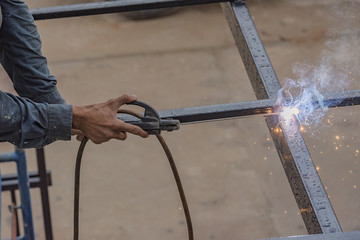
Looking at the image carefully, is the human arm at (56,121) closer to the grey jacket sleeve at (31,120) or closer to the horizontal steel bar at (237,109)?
the grey jacket sleeve at (31,120)

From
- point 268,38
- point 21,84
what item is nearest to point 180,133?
point 268,38

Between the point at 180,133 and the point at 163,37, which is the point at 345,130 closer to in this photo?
the point at 180,133

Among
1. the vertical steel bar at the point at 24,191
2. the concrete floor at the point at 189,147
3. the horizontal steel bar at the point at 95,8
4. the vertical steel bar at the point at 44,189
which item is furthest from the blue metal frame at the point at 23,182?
the concrete floor at the point at 189,147

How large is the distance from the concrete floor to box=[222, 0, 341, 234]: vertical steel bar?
459 mm

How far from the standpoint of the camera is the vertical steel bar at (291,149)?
171cm

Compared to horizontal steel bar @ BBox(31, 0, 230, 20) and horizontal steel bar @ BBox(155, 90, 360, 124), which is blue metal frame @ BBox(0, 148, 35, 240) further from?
horizontal steel bar @ BBox(155, 90, 360, 124)

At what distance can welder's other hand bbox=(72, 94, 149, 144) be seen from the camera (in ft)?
5.29

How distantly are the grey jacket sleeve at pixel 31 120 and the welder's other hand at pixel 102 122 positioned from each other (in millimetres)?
30

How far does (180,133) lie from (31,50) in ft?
7.97

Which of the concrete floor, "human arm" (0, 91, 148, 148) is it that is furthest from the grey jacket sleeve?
the concrete floor

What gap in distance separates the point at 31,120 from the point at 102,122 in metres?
0.18

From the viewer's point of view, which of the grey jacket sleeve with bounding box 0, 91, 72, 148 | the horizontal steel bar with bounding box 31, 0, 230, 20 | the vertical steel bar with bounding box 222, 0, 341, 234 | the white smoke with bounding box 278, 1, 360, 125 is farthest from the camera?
the horizontal steel bar with bounding box 31, 0, 230, 20

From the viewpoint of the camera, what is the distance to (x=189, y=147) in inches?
168

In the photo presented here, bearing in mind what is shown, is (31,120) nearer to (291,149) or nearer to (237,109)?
(237,109)
